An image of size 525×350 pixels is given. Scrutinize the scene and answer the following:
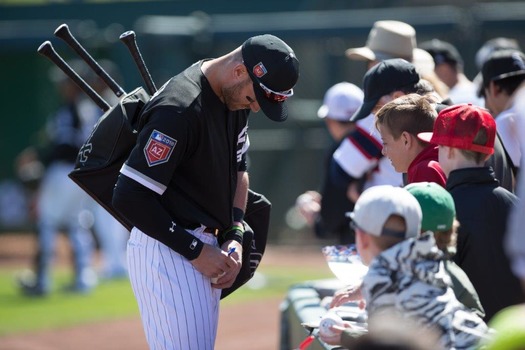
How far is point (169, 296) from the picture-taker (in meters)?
4.00

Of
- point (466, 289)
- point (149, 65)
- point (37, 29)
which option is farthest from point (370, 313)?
point (37, 29)

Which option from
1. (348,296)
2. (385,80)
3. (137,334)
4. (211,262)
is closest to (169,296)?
(211,262)

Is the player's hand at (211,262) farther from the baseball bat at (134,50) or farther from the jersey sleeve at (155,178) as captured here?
the baseball bat at (134,50)

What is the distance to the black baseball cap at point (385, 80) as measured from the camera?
476cm

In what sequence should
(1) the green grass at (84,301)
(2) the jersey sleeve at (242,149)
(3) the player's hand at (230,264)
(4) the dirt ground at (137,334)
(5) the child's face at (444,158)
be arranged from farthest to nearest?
(1) the green grass at (84,301) → (4) the dirt ground at (137,334) → (2) the jersey sleeve at (242,149) → (3) the player's hand at (230,264) → (5) the child's face at (444,158)

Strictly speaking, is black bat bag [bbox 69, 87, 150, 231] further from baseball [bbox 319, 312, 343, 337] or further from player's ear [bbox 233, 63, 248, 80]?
baseball [bbox 319, 312, 343, 337]

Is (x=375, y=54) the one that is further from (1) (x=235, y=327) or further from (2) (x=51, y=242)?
(2) (x=51, y=242)

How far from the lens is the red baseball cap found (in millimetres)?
3752

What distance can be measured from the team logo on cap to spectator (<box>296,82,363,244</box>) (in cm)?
206

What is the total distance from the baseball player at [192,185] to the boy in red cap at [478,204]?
26.9 inches

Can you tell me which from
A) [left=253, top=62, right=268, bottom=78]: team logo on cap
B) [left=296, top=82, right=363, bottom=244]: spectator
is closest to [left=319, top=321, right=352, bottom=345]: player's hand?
[left=253, top=62, right=268, bottom=78]: team logo on cap

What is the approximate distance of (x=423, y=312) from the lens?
306 centimetres

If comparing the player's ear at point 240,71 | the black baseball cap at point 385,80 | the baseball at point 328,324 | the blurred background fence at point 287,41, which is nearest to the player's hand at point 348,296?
the baseball at point 328,324

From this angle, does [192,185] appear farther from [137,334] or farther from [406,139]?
[137,334]
